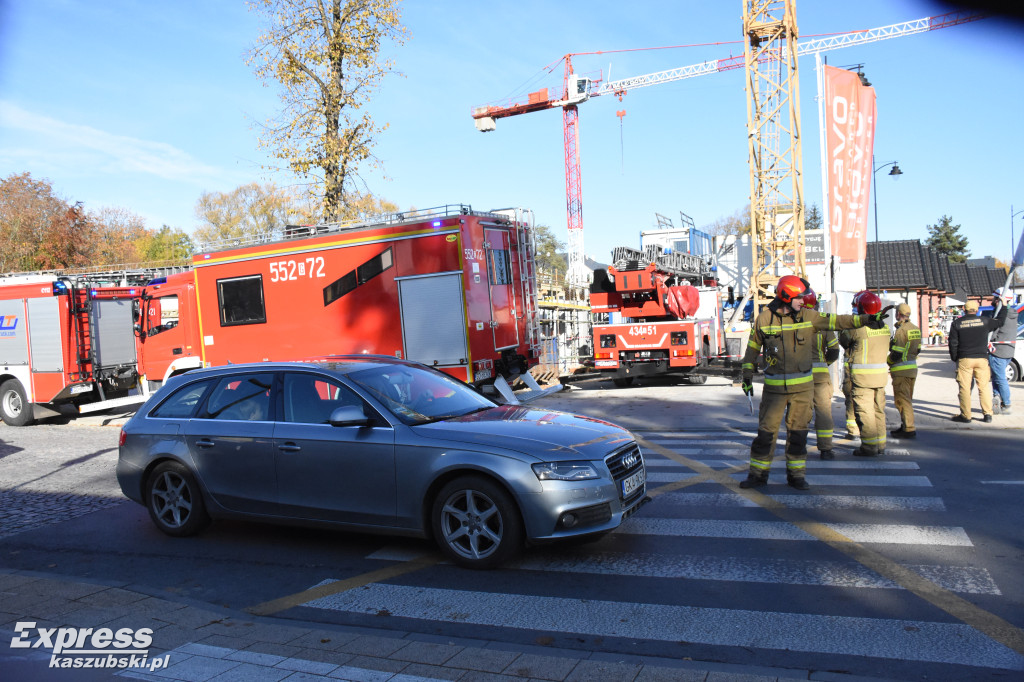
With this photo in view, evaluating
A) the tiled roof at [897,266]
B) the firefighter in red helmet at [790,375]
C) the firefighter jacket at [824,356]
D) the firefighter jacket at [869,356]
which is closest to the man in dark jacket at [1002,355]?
the firefighter jacket at [869,356]

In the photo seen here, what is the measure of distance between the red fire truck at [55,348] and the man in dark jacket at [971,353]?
15844 millimetres

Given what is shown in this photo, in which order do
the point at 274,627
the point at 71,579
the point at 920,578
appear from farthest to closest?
the point at 71,579
the point at 920,578
the point at 274,627

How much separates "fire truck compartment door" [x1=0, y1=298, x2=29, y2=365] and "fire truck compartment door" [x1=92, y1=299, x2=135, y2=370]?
141cm

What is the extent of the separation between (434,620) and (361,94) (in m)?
19.4

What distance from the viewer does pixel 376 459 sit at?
18.7 feet

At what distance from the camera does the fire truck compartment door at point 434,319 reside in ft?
40.4

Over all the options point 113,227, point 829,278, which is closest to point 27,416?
point 829,278

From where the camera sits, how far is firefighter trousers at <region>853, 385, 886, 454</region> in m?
8.93

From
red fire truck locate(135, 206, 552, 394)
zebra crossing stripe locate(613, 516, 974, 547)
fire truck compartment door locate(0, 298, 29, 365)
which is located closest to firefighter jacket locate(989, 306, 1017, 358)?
zebra crossing stripe locate(613, 516, 974, 547)

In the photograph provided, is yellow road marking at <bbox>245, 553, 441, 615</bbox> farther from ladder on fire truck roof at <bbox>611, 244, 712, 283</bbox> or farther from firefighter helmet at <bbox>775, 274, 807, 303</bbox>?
ladder on fire truck roof at <bbox>611, 244, 712, 283</bbox>

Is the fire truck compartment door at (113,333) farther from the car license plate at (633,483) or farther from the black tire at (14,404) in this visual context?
the car license plate at (633,483)

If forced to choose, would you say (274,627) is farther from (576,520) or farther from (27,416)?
(27,416)

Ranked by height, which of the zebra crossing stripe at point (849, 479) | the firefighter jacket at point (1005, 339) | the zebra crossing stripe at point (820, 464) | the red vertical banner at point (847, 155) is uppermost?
the red vertical banner at point (847, 155)

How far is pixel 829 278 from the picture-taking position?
1488 centimetres
